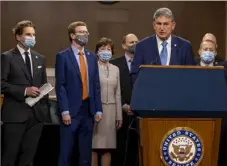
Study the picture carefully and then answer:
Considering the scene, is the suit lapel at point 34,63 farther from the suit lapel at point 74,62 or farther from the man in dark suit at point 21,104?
the suit lapel at point 74,62

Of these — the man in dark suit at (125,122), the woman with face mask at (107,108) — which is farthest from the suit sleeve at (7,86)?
the man in dark suit at (125,122)

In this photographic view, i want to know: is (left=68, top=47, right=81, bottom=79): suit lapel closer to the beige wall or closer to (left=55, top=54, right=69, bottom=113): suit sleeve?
(left=55, top=54, right=69, bottom=113): suit sleeve

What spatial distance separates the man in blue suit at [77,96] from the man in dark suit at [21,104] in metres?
0.32

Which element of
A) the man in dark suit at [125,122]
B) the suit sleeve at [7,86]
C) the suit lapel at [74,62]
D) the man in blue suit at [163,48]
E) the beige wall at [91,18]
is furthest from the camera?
the beige wall at [91,18]

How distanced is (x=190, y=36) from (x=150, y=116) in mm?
4140

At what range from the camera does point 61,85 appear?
4.01m

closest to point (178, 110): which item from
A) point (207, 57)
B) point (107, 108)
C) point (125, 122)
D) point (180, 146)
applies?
point (180, 146)

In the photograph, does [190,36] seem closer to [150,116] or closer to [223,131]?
[223,131]

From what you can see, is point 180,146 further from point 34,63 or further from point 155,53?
point 34,63

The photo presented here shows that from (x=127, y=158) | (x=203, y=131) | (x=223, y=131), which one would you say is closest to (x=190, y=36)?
(x=127, y=158)

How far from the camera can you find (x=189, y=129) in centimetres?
306

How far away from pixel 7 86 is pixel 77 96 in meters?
0.60

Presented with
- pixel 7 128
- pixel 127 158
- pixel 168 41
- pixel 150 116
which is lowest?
pixel 127 158

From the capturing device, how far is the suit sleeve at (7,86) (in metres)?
4.16
